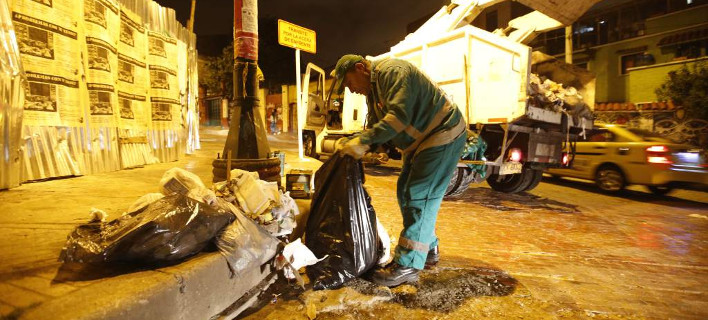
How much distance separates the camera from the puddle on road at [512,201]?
509cm

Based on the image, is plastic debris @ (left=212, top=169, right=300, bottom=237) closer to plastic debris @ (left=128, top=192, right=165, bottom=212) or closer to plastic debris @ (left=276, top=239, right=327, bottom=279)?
plastic debris @ (left=276, top=239, right=327, bottom=279)

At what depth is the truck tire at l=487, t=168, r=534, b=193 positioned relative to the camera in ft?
19.1

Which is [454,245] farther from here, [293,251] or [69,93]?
[69,93]

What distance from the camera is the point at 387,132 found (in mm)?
2186

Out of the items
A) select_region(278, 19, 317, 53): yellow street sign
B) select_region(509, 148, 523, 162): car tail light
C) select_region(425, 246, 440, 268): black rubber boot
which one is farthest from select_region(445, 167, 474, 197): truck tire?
select_region(278, 19, 317, 53): yellow street sign

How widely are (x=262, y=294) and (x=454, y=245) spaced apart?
6.30 feet

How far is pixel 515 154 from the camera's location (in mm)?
5156

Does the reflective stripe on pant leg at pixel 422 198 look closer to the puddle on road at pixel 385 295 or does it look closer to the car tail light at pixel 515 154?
the puddle on road at pixel 385 295

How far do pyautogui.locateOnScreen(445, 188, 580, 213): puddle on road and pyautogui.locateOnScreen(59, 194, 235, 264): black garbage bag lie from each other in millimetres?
4276

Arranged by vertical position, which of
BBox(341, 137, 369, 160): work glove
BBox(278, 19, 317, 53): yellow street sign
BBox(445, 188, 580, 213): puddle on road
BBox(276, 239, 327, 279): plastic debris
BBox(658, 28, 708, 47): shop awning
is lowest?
BBox(445, 188, 580, 213): puddle on road

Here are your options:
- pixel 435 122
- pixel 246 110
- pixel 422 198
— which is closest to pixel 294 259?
pixel 422 198

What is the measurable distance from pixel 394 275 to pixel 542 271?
1.34m

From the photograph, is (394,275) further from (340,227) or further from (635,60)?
(635,60)

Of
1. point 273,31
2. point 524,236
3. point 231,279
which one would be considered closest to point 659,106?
point 524,236
